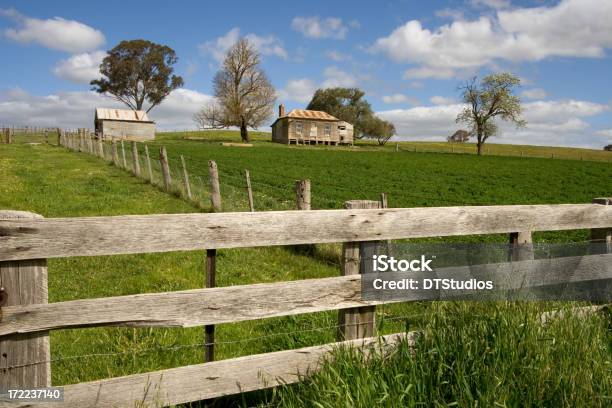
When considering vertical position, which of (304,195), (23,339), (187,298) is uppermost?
(304,195)

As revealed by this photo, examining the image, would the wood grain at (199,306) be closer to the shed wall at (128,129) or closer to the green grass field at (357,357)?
the green grass field at (357,357)

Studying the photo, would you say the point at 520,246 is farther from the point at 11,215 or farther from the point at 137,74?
the point at 137,74

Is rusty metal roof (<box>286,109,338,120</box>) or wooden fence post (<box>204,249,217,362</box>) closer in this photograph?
wooden fence post (<box>204,249,217,362</box>)

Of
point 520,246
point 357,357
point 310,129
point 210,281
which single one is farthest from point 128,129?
point 357,357

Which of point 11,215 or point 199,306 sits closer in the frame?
point 11,215

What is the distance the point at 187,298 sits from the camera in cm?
296

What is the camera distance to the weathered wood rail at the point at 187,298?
2623 millimetres

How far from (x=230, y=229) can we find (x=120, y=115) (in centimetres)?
6717

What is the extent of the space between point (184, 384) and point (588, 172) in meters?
41.7

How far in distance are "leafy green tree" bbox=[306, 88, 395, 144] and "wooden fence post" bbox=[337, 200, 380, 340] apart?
288ft

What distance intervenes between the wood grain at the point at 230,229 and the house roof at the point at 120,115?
65.6 metres

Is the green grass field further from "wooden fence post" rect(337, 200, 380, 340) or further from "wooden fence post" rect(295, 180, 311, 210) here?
"wooden fence post" rect(295, 180, 311, 210)

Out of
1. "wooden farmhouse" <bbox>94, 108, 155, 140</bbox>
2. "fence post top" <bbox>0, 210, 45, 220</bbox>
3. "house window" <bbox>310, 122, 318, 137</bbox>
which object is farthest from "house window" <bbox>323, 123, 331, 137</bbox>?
"fence post top" <bbox>0, 210, 45, 220</bbox>

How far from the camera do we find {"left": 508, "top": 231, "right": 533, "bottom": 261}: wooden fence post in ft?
14.2
